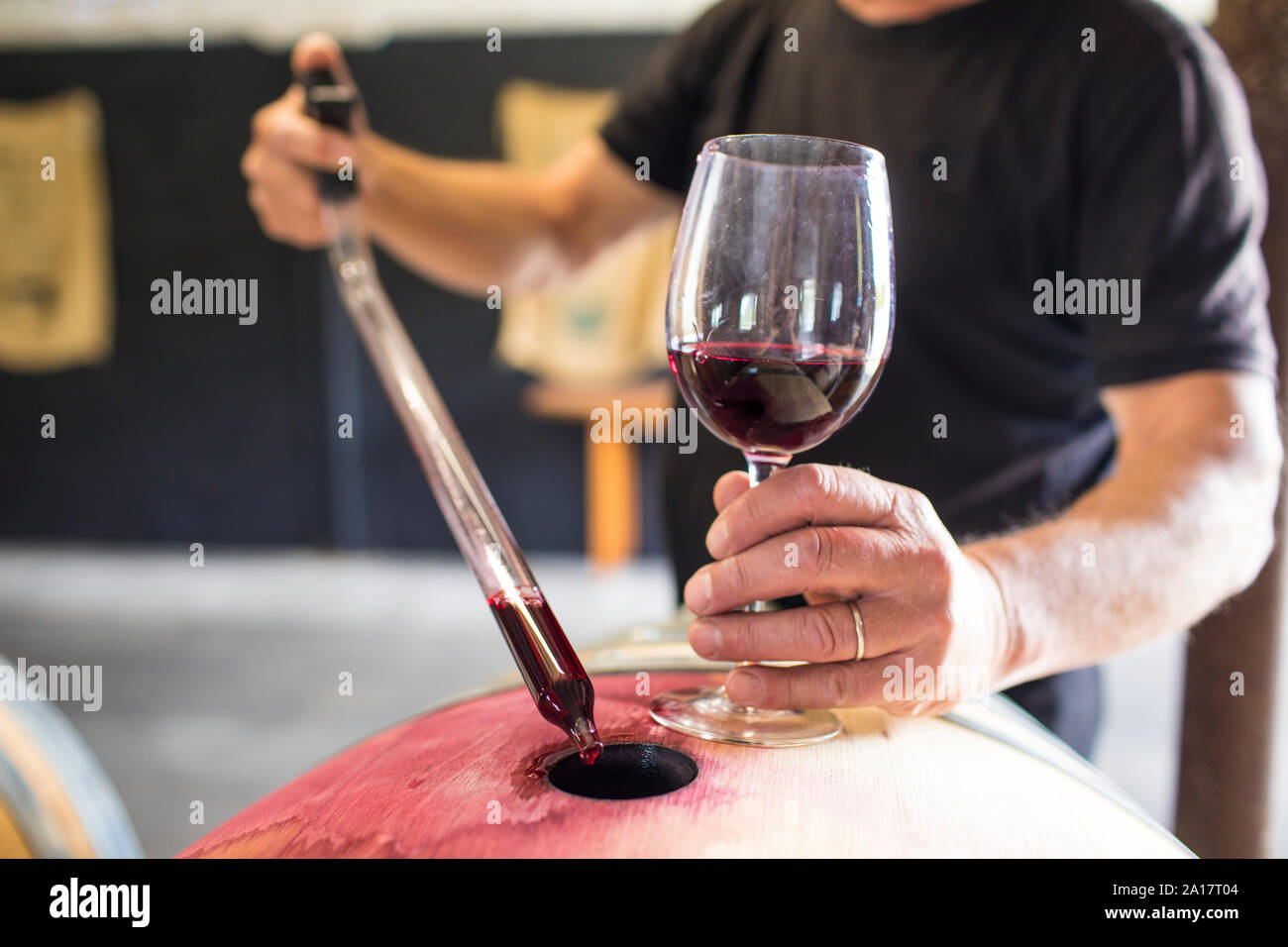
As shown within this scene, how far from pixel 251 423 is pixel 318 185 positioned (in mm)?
5015

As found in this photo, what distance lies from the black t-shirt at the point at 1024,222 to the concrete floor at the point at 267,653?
61.3 inches

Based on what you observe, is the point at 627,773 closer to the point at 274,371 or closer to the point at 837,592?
the point at 837,592

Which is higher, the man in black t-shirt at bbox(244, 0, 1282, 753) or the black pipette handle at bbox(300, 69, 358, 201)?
the black pipette handle at bbox(300, 69, 358, 201)

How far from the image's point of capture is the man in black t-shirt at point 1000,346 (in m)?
0.65

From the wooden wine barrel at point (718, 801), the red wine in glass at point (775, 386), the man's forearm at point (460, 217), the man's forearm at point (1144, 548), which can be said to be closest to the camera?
the wooden wine barrel at point (718, 801)

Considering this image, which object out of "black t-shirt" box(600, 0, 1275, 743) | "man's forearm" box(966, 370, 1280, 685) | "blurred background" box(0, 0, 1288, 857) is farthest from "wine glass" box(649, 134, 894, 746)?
"blurred background" box(0, 0, 1288, 857)

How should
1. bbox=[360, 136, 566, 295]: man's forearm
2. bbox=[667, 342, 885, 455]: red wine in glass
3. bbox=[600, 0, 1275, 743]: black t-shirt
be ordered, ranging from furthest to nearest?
1. bbox=[360, 136, 566, 295]: man's forearm
2. bbox=[600, 0, 1275, 743]: black t-shirt
3. bbox=[667, 342, 885, 455]: red wine in glass

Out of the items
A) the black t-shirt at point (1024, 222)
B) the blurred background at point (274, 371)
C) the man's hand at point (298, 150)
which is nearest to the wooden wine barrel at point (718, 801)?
the black t-shirt at point (1024, 222)

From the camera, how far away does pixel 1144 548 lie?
841mm

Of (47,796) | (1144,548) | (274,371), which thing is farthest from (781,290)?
(274,371)

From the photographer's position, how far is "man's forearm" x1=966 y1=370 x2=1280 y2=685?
772 mm

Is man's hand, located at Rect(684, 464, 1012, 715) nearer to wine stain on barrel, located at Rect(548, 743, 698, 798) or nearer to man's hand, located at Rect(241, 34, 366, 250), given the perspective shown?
wine stain on barrel, located at Rect(548, 743, 698, 798)

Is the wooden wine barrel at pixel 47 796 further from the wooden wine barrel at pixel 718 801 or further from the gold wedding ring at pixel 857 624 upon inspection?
the gold wedding ring at pixel 857 624
